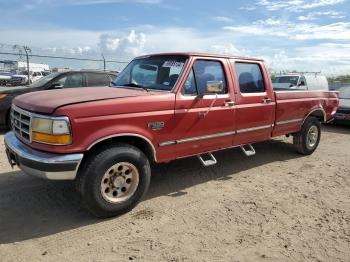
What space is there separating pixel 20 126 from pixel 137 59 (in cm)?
225

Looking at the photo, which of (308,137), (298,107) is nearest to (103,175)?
(298,107)

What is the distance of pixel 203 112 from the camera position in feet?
17.0

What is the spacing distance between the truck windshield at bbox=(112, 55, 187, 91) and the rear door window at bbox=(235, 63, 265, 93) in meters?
1.20

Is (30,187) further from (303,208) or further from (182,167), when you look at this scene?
(303,208)

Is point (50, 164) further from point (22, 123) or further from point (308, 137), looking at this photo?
point (308, 137)

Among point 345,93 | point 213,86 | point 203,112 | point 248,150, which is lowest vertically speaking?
point 248,150

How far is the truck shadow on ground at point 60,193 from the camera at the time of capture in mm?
4188

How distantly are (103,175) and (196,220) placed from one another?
4.03ft

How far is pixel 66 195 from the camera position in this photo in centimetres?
506

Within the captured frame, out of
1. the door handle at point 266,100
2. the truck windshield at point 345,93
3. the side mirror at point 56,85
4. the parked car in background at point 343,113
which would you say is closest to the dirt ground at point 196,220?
the door handle at point 266,100

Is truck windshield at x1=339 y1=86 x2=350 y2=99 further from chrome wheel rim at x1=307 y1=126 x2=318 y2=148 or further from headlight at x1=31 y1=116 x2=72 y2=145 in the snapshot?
headlight at x1=31 y1=116 x2=72 y2=145

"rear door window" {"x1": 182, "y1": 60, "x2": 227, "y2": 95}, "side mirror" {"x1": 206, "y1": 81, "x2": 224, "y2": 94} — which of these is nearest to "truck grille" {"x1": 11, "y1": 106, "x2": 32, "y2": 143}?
"rear door window" {"x1": 182, "y1": 60, "x2": 227, "y2": 95}

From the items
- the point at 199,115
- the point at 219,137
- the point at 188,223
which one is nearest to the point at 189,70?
the point at 199,115

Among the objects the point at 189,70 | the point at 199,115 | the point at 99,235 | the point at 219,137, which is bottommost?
the point at 99,235
